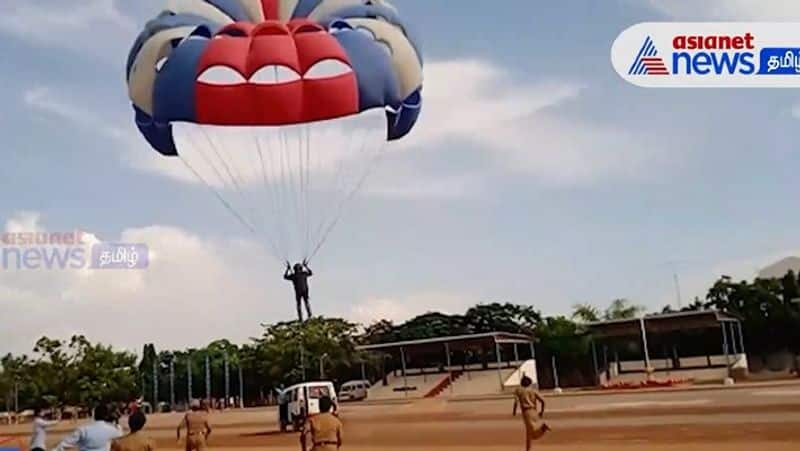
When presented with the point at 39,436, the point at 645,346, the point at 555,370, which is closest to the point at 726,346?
the point at 645,346

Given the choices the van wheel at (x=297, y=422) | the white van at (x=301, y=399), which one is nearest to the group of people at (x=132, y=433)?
the white van at (x=301, y=399)

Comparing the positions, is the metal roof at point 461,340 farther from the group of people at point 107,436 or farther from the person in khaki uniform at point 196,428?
the group of people at point 107,436

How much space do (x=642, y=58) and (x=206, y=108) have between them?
596 cm

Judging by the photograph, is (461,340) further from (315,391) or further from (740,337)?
(315,391)

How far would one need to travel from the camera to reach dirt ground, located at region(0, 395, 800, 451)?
33.1ft

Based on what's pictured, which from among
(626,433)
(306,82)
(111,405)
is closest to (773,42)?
(626,433)

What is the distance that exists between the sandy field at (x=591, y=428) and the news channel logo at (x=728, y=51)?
432 centimetres

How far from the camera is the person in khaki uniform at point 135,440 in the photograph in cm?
535

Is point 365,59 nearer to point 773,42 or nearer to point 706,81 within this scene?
point 706,81

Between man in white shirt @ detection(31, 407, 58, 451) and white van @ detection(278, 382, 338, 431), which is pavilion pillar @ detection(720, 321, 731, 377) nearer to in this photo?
white van @ detection(278, 382, 338, 431)

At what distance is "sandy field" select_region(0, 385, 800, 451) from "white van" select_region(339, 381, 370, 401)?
8250mm

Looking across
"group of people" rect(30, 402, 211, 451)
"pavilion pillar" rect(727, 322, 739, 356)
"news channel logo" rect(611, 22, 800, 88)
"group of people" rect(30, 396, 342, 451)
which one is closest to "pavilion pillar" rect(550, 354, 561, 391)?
"pavilion pillar" rect(727, 322, 739, 356)

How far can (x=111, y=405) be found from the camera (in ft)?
18.5

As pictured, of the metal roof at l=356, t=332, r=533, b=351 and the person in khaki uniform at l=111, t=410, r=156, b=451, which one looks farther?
the metal roof at l=356, t=332, r=533, b=351
